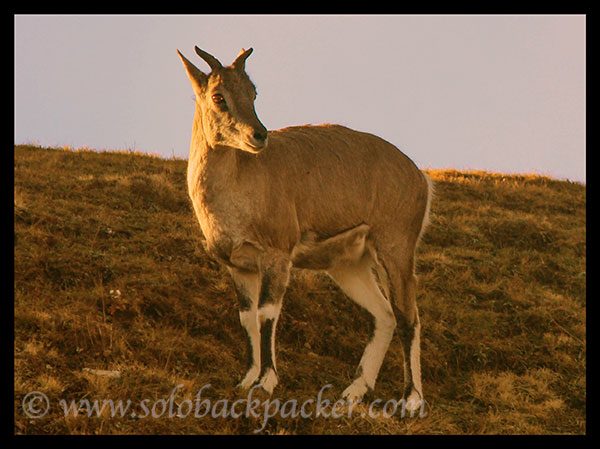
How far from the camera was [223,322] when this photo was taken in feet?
34.3

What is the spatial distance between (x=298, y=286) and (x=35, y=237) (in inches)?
170

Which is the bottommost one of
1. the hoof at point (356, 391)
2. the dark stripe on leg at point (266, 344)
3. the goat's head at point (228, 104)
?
the hoof at point (356, 391)

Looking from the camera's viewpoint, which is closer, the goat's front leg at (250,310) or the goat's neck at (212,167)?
the goat's neck at (212,167)

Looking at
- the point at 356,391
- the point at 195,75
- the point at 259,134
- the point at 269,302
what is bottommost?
the point at 356,391

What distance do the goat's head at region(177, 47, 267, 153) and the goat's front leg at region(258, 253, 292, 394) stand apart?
133cm

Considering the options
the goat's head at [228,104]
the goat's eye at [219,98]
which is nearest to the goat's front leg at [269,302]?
the goat's head at [228,104]

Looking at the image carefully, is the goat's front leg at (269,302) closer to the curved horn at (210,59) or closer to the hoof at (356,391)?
the hoof at (356,391)

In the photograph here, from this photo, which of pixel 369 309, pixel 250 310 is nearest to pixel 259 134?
pixel 250 310

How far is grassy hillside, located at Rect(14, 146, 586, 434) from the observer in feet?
26.1
